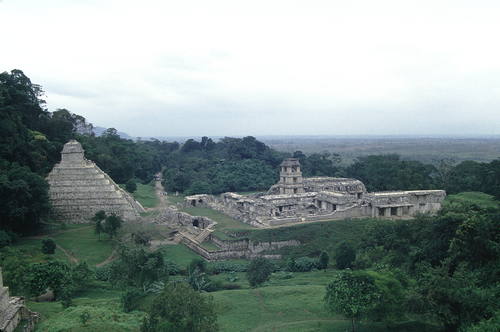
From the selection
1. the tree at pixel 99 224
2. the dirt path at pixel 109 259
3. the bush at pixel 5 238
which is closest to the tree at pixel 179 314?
the dirt path at pixel 109 259

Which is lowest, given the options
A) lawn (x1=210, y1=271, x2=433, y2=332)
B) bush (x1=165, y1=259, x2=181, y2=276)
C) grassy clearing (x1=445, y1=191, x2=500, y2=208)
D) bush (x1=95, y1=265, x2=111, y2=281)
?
bush (x1=165, y1=259, x2=181, y2=276)

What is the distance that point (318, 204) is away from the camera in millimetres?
50719

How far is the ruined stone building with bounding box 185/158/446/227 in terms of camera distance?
150 ft

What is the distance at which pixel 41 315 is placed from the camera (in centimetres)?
2211

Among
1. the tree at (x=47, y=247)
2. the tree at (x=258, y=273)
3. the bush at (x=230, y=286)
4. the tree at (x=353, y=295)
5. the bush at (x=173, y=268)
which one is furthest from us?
the tree at (x=47, y=247)

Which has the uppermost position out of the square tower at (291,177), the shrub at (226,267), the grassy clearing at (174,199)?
the square tower at (291,177)

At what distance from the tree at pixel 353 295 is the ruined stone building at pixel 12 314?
14379 millimetres

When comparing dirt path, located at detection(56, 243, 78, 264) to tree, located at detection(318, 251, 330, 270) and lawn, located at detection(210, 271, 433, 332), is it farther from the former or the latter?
tree, located at detection(318, 251, 330, 270)

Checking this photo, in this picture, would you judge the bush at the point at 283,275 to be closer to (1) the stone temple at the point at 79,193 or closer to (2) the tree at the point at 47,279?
(2) the tree at the point at 47,279

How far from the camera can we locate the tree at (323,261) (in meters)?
35.3

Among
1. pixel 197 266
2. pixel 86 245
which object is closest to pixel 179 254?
pixel 197 266

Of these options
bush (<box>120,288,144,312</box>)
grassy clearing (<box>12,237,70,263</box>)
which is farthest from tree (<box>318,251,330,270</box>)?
grassy clearing (<box>12,237,70,263</box>)

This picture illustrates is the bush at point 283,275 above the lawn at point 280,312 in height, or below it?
below

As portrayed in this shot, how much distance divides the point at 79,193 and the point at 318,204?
26.4 meters
